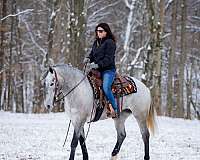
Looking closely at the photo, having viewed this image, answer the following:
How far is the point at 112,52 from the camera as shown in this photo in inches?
357

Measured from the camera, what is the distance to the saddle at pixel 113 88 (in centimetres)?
893

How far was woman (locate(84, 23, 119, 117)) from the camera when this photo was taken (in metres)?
8.98

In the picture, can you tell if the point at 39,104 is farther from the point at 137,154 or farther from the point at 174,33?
the point at 137,154

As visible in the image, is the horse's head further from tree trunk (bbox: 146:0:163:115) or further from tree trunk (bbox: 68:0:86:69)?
tree trunk (bbox: 68:0:86:69)

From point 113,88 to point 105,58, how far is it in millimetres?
706

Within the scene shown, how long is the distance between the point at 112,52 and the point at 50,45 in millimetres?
16109

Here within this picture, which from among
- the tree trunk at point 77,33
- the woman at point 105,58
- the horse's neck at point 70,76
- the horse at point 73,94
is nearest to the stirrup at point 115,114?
the woman at point 105,58

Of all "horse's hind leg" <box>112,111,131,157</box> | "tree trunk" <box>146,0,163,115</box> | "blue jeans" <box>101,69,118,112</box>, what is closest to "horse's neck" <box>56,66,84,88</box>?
"blue jeans" <box>101,69,118,112</box>

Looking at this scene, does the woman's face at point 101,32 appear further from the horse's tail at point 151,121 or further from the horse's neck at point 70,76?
the horse's tail at point 151,121

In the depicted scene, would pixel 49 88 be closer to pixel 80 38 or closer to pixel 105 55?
pixel 105 55

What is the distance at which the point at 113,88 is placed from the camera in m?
9.27

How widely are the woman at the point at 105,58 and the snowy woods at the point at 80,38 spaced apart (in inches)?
539

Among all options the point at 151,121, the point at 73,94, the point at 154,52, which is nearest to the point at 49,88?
the point at 73,94

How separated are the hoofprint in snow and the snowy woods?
6.58 metres
